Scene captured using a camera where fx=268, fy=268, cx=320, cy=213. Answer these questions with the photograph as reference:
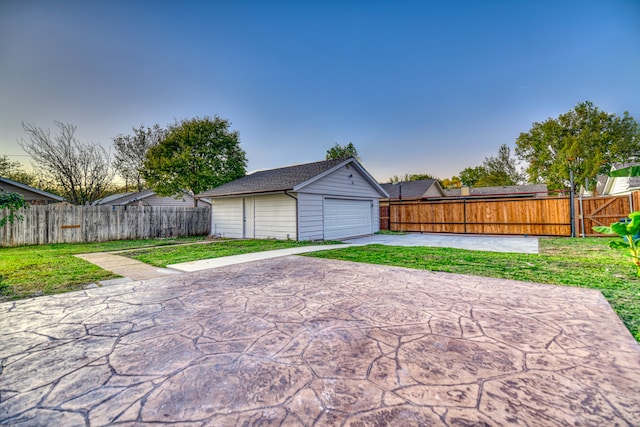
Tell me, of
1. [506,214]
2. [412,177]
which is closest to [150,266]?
[506,214]

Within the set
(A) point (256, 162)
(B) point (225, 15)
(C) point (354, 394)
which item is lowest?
(C) point (354, 394)

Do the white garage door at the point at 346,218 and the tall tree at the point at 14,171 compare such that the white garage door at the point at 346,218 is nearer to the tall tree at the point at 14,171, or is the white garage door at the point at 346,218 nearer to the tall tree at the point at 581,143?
the tall tree at the point at 581,143

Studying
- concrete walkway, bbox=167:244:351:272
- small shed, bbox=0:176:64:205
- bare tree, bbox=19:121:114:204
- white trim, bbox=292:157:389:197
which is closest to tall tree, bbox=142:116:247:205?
bare tree, bbox=19:121:114:204

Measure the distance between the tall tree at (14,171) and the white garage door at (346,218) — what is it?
21307 mm

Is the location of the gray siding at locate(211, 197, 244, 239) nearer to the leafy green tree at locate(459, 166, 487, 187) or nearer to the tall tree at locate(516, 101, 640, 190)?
the tall tree at locate(516, 101, 640, 190)

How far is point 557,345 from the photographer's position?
2395mm

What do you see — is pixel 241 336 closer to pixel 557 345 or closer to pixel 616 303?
pixel 557 345

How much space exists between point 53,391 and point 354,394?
6.81ft

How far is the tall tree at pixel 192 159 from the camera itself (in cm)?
1856

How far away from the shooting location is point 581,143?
23.1 m

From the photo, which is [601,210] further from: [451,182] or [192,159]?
[451,182]

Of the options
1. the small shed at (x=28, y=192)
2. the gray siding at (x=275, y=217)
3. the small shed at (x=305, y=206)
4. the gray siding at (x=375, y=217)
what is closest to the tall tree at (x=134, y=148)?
the small shed at (x=28, y=192)

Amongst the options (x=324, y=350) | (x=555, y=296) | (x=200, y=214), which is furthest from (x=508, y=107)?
(x=200, y=214)

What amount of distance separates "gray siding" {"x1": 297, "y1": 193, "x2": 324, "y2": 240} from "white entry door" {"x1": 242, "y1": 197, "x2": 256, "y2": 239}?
2.79 metres
